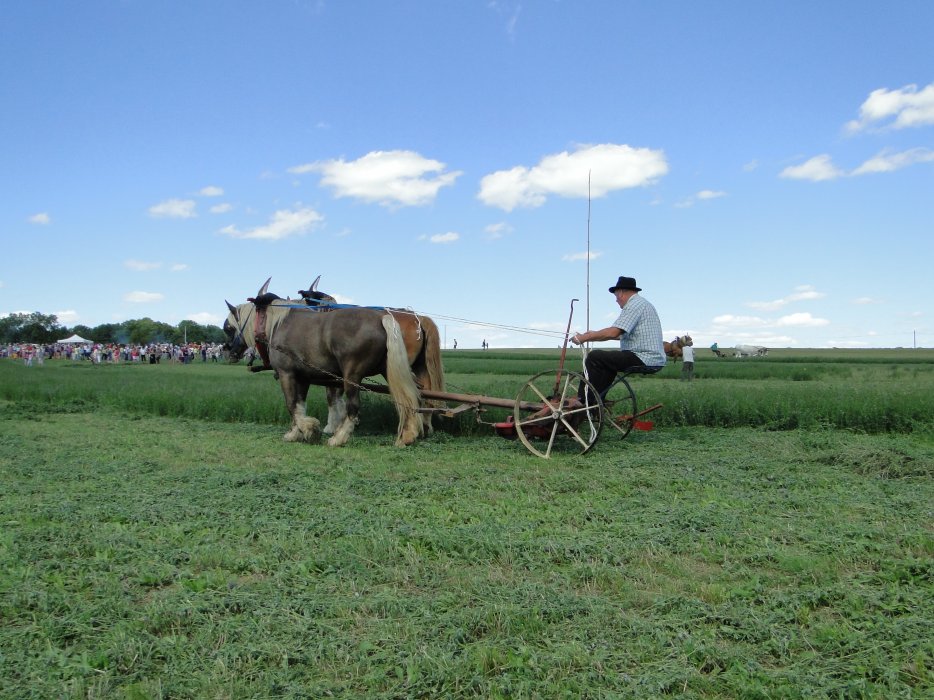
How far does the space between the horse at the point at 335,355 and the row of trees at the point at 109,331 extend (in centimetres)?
9336

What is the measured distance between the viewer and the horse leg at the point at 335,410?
9.68 m

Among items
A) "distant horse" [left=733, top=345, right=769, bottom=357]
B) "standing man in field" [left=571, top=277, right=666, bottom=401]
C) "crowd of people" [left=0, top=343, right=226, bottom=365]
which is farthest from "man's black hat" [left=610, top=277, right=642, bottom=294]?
"distant horse" [left=733, top=345, right=769, bottom=357]

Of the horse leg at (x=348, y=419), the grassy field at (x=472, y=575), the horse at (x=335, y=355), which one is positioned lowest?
the grassy field at (x=472, y=575)

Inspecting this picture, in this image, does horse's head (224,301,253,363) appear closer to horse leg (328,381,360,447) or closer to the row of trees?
horse leg (328,381,360,447)

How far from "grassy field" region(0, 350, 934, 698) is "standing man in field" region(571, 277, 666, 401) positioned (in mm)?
845

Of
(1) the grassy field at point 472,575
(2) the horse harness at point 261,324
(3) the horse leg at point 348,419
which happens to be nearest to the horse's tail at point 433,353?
(3) the horse leg at point 348,419

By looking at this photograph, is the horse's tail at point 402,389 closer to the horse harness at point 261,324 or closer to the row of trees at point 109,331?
the horse harness at point 261,324

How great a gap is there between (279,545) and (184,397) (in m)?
9.42

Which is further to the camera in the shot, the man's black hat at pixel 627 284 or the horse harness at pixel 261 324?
the horse harness at pixel 261 324

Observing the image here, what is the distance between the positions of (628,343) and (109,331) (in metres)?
132

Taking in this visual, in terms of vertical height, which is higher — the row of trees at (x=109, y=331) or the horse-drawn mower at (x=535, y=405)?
the row of trees at (x=109, y=331)

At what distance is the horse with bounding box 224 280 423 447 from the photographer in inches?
331

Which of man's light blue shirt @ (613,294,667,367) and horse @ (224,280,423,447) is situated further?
horse @ (224,280,423,447)

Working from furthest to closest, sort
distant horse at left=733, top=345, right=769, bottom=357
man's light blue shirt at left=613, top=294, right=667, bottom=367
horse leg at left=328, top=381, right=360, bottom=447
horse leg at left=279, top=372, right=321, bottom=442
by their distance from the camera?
distant horse at left=733, top=345, right=769, bottom=357
horse leg at left=279, top=372, right=321, bottom=442
horse leg at left=328, top=381, right=360, bottom=447
man's light blue shirt at left=613, top=294, right=667, bottom=367
